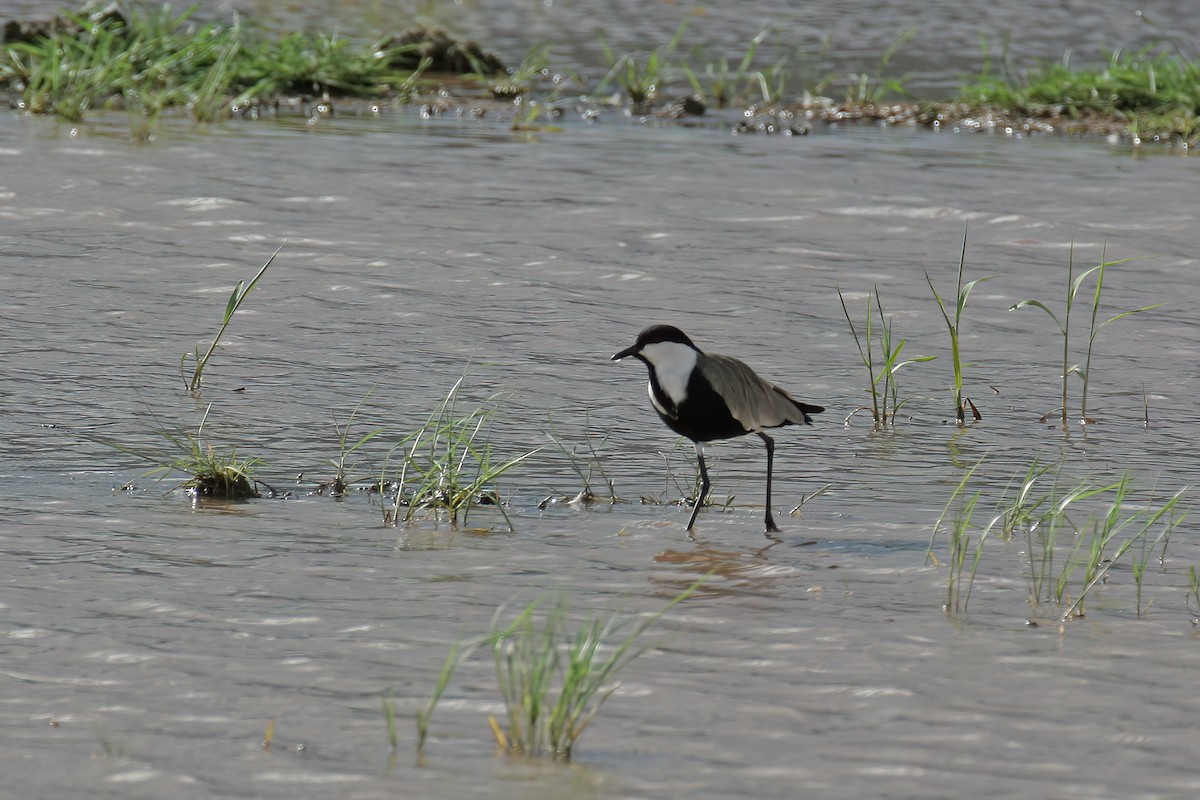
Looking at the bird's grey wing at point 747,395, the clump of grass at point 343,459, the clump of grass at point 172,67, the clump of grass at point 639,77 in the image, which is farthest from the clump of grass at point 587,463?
the clump of grass at point 639,77

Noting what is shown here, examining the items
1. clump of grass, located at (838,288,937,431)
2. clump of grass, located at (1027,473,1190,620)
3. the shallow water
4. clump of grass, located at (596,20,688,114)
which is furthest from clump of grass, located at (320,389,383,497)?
clump of grass, located at (596,20,688,114)

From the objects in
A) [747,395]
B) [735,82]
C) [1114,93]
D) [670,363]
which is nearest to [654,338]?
[670,363]

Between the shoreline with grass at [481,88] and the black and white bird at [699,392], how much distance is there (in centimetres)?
816

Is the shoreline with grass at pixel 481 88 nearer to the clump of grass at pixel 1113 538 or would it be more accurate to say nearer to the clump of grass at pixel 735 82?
the clump of grass at pixel 735 82

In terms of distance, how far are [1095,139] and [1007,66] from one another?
2511 millimetres

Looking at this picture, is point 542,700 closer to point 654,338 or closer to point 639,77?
point 654,338

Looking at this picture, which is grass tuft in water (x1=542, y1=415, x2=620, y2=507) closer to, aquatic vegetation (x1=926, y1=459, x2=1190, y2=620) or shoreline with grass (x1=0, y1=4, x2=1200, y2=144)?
aquatic vegetation (x1=926, y1=459, x2=1190, y2=620)

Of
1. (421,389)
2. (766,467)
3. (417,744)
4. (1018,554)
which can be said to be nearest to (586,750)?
(417,744)

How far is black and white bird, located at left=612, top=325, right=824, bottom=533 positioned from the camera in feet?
17.7

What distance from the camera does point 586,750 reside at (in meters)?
3.68

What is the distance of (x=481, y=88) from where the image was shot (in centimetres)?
1548

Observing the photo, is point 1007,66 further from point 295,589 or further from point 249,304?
point 295,589

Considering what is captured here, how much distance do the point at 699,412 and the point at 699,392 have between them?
6 centimetres

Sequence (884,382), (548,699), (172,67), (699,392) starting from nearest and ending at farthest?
1. (548,699)
2. (699,392)
3. (884,382)
4. (172,67)
